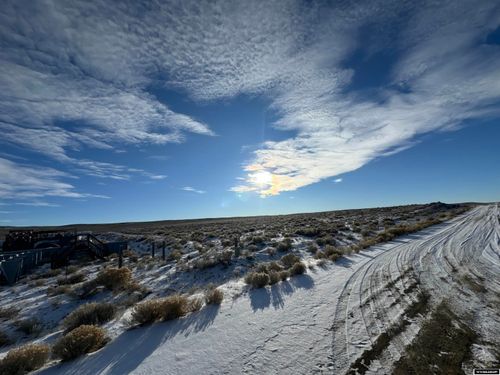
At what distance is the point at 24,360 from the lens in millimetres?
4172

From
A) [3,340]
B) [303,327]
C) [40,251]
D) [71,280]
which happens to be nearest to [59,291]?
[71,280]

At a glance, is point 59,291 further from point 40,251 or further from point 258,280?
point 40,251

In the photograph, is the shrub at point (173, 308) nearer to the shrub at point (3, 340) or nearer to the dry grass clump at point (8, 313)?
the shrub at point (3, 340)

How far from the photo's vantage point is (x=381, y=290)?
6.85 metres

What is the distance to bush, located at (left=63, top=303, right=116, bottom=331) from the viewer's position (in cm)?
649

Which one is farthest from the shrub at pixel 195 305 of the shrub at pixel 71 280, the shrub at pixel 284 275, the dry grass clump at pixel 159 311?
the shrub at pixel 71 280

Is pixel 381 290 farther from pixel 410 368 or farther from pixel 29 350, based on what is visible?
pixel 29 350

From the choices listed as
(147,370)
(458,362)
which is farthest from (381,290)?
(147,370)

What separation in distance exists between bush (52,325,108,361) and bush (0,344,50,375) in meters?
0.21

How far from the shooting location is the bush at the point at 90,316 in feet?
21.3

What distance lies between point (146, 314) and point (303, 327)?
3593 mm

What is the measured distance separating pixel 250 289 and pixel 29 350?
5.39 meters

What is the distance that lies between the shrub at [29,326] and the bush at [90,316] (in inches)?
99.1

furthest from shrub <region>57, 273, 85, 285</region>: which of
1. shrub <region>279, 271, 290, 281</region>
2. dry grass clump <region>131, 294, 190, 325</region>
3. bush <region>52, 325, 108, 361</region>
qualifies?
shrub <region>279, 271, 290, 281</region>
